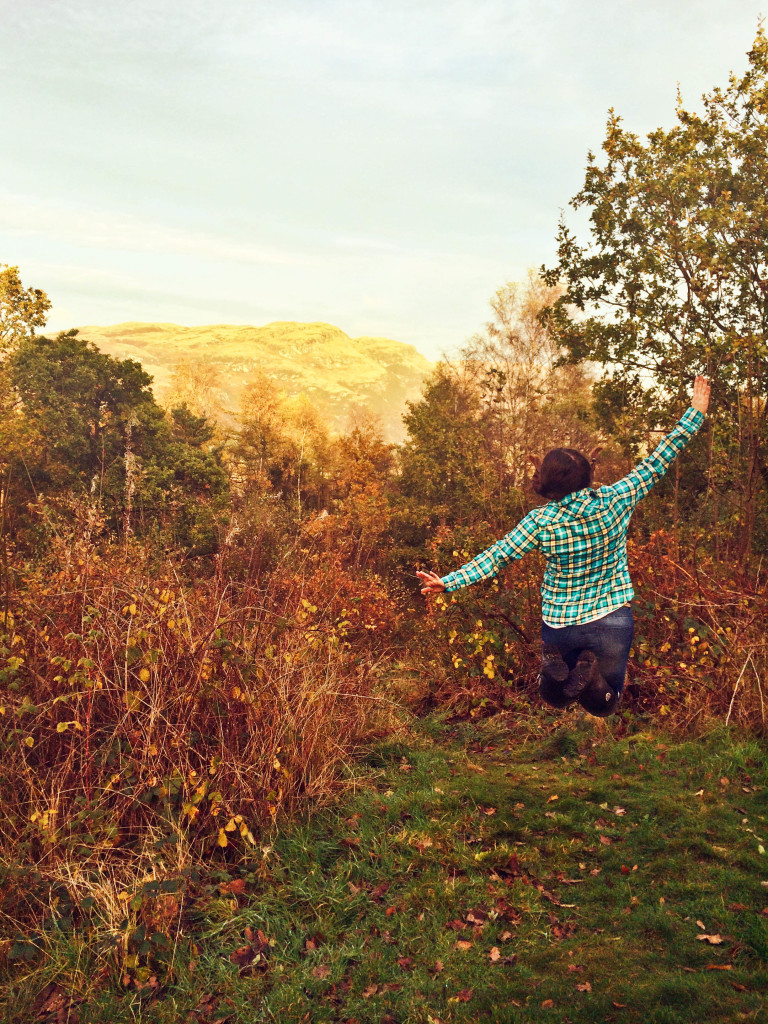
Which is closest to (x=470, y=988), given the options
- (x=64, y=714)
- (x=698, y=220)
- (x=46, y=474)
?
(x=64, y=714)

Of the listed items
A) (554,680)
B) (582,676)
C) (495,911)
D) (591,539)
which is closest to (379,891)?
(495,911)

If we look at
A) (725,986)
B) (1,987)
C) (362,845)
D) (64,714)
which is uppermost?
(64,714)

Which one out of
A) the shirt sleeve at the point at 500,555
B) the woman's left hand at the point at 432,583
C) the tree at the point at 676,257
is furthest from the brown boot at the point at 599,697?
the tree at the point at 676,257

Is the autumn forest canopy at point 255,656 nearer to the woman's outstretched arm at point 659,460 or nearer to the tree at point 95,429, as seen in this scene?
the woman's outstretched arm at point 659,460

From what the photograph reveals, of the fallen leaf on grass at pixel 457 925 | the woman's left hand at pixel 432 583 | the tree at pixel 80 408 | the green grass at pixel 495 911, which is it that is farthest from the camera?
the tree at pixel 80 408

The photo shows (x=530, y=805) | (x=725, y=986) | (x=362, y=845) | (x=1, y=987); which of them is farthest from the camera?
(x=530, y=805)

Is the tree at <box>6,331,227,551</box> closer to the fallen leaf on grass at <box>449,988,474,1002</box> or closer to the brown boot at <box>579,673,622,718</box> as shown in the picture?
the brown boot at <box>579,673,622,718</box>

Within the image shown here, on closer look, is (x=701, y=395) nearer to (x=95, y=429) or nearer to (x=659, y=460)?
(x=659, y=460)

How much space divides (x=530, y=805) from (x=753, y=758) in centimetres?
157

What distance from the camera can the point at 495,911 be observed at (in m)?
3.71

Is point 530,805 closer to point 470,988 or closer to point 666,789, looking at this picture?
point 666,789

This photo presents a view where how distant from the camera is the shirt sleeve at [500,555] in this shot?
14.7ft

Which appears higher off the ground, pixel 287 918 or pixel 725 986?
pixel 725 986

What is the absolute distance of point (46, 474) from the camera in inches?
1228
